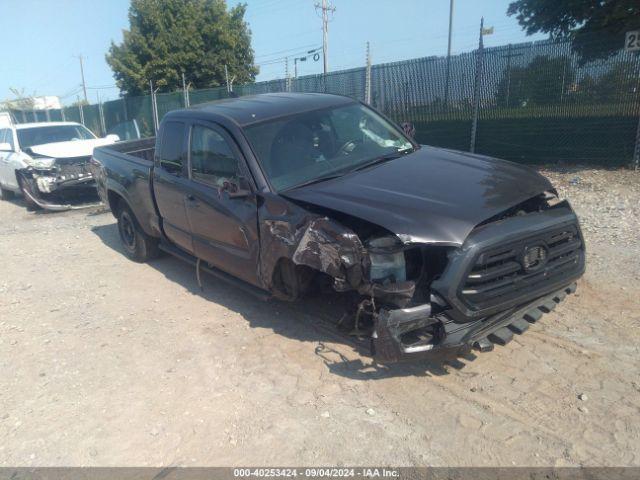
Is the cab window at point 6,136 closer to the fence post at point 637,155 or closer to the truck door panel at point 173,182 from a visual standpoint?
the truck door panel at point 173,182

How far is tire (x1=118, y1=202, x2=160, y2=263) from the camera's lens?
6.65 m

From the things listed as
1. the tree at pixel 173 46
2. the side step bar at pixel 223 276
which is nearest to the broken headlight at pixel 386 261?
the side step bar at pixel 223 276

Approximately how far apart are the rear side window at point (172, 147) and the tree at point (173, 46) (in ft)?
78.2

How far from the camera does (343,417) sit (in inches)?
130

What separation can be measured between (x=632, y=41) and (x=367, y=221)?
744 centimetres

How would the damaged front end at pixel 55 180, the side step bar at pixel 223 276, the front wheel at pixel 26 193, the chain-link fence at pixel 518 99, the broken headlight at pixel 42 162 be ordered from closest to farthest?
the side step bar at pixel 223 276, the chain-link fence at pixel 518 99, the damaged front end at pixel 55 180, the broken headlight at pixel 42 162, the front wheel at pixel 26 193

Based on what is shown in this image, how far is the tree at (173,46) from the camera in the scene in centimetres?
2744

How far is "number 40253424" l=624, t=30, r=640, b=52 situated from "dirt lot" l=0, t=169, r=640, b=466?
4.53 meters

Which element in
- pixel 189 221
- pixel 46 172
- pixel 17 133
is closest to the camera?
pixel 189 221

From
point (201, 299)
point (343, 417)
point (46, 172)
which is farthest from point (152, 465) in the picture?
point (46, 172)

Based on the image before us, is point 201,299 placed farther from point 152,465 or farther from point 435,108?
point 435,108

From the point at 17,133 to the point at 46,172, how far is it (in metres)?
1.96

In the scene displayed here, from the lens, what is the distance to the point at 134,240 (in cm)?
684

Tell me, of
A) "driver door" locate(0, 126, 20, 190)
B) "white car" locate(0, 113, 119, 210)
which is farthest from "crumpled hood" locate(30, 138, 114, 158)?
"driver door" locate(0, 126, 20, 190)
